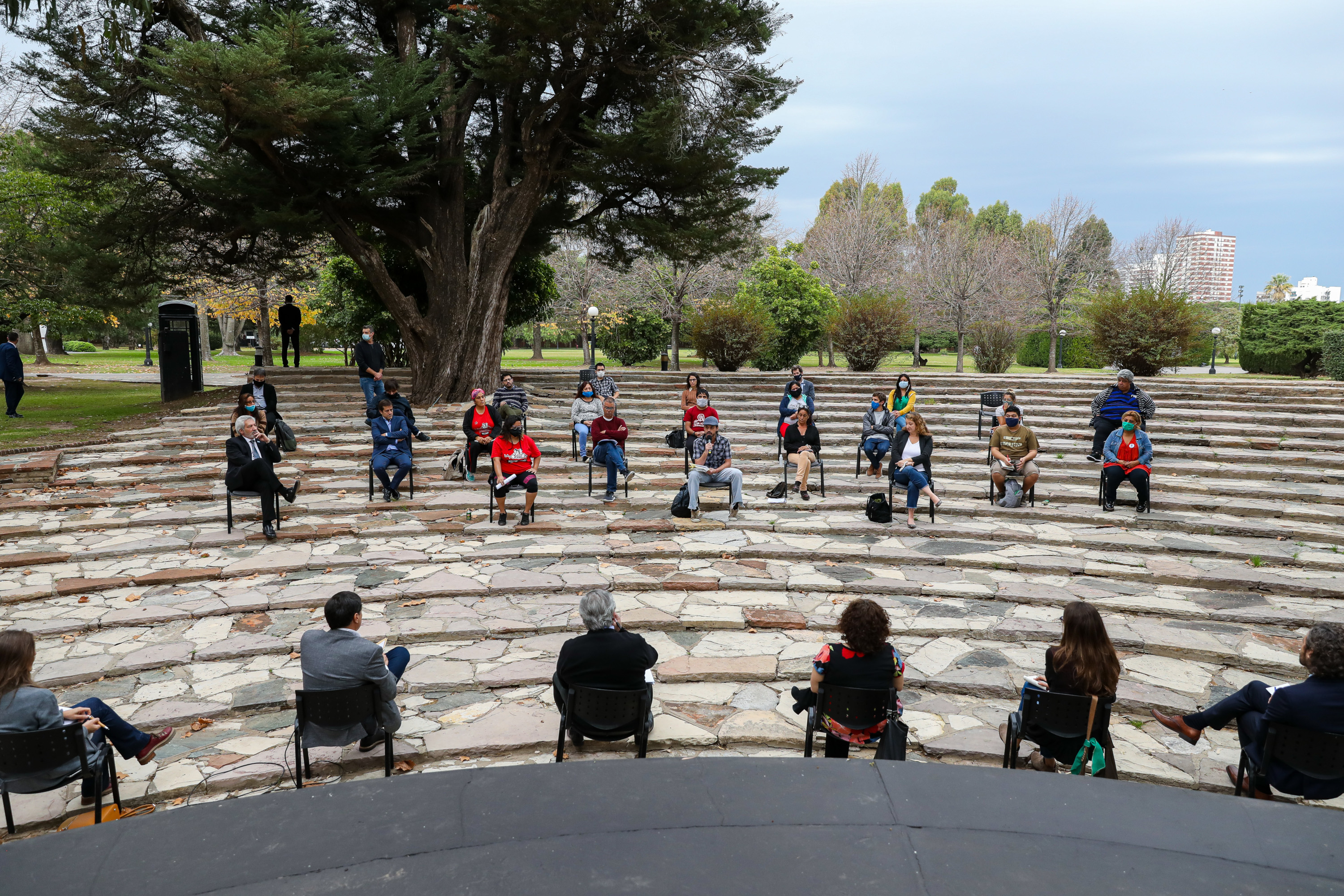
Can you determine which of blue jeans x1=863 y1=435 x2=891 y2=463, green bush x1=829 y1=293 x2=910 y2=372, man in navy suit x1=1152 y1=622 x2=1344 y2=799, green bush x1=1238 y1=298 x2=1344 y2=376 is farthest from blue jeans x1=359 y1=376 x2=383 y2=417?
green bush x1=1238 y1=298 x2=1344 y2=376

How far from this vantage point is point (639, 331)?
100.0 feet

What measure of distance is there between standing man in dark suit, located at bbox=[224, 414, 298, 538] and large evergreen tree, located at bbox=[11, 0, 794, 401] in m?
5.66

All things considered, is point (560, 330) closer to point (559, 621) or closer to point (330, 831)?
point (559, 621)

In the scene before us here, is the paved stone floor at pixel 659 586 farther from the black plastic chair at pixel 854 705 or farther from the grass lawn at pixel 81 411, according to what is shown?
the grass lawn at pixel 81 411

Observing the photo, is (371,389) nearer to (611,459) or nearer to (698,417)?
(611,459)

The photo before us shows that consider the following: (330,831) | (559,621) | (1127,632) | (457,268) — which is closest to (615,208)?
(457,268)

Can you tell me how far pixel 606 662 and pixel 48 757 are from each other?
2691 mm

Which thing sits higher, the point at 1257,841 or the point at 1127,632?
the point at 1257,841

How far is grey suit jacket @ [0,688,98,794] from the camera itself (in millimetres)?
3775

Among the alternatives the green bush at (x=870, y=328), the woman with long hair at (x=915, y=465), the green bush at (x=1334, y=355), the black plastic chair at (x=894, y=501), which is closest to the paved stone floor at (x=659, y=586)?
the black plastic chair at (x=894, y=501)

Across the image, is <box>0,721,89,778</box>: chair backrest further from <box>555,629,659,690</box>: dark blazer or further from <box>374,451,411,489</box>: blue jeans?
<box>374,451,411,489</box>: blue jeans

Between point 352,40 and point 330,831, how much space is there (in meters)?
17.8

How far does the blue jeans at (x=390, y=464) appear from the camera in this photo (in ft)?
34.3

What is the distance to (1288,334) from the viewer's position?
21.6 metres
